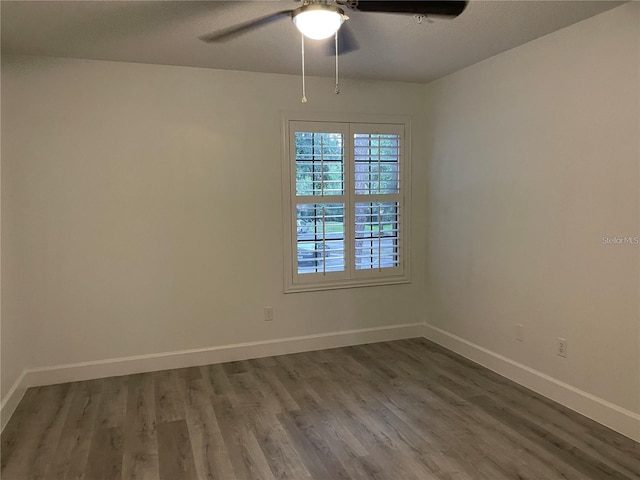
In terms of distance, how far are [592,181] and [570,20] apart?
3.14ft

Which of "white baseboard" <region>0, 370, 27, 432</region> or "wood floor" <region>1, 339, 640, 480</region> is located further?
"white baseboard" <region>0, 370, 27, 432</region>

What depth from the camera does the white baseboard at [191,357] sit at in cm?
345

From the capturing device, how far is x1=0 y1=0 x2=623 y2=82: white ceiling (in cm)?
250

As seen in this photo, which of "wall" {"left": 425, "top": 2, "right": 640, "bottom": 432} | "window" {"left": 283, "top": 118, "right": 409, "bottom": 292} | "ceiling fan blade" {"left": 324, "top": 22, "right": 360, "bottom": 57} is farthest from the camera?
"window" {"left": 283, "top": 118, "right": 409, "bottom": 292}

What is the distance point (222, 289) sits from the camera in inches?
154

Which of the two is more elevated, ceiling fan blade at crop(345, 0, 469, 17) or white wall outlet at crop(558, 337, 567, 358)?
ceiling fan blade at crop(345, 0, 469, 17)

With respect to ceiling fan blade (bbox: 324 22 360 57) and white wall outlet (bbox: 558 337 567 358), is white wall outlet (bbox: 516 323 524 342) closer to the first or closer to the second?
white wall outlet (bbox: 558 337 567 358)

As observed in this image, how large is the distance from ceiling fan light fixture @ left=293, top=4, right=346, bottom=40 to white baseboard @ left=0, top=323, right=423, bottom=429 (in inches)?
109

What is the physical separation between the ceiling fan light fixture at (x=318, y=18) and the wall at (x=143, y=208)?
76.9 inches

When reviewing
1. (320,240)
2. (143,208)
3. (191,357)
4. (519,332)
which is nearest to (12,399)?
(191,357)

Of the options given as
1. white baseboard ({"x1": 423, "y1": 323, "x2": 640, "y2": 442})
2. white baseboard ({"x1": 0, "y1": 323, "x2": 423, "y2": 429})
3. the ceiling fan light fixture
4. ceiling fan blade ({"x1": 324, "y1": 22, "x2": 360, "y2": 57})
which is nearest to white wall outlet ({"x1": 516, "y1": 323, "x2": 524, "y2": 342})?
white baseboard ({"x1": 423, "y1": 323, "x2": 640, "y2": 442})

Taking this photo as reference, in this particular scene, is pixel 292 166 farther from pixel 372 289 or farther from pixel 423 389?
pixel 423 389

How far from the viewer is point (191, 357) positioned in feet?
12.7

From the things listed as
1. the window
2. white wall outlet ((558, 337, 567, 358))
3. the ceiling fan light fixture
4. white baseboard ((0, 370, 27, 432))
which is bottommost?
→ white baseboard ((0, 370, 27, 432))
